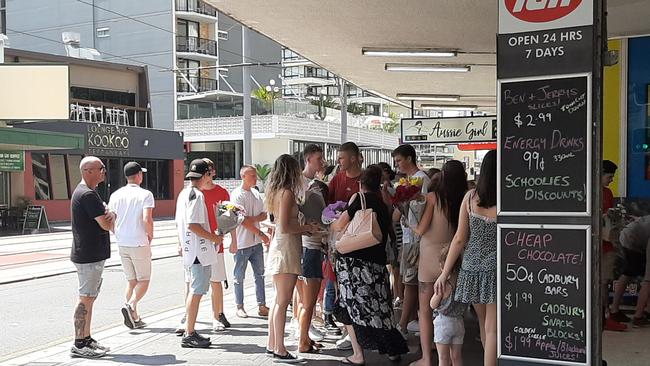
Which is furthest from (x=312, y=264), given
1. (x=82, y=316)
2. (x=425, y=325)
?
(x=82, y=316)

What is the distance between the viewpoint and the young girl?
16.6ft

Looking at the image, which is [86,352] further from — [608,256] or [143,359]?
[608,256]

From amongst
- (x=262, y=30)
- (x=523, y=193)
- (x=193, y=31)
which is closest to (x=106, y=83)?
(x=193, y=31)

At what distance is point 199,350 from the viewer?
6.89 meters

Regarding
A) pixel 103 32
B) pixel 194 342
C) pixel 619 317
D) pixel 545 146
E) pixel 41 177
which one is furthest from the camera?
pixel 103 32

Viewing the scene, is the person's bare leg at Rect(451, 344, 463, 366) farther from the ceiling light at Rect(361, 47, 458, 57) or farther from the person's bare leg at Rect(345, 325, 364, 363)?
the ceiling light at Rect(361, 47, 458, 57)

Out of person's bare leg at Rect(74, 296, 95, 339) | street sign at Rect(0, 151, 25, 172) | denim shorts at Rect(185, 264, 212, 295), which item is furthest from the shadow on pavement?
street sign at Rect(0, 151, 25, 172)

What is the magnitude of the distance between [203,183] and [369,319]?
2.47 meters

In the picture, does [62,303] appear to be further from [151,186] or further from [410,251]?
[151,186]

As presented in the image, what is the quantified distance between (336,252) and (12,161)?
23.1 m

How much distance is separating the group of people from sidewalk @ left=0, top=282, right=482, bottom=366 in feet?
0.46

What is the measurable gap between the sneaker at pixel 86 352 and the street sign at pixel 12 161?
68.8 ft

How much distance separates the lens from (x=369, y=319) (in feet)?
19.2

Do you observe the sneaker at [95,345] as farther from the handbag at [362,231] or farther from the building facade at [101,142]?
the building facade at [101,142]
